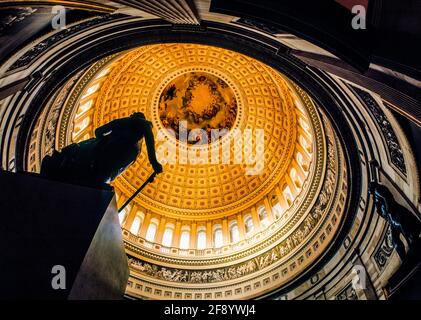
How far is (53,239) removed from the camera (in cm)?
217

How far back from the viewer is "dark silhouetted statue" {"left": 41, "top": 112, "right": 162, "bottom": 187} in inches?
124

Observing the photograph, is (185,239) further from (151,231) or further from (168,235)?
(151,231)

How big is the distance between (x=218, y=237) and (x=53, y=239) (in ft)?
51.0

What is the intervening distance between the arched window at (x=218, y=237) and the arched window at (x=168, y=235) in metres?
2.55

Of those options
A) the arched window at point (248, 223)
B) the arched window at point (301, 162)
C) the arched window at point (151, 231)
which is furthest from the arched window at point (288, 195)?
the arched window at point (151, 231)

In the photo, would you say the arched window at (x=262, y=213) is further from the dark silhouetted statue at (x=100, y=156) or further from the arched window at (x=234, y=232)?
the dark silhouetted statue at (x=100, y=156)

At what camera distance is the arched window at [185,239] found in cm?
1665

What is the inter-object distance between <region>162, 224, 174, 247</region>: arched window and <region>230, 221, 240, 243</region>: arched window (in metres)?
3.53

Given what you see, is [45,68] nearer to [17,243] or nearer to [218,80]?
[17,243]

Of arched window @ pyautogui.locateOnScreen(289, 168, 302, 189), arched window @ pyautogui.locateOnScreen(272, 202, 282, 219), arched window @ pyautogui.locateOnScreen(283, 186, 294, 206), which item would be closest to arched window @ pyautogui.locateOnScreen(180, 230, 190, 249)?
arched window @ pyautogui.locateOnScreen(272, 202, 282, 219)

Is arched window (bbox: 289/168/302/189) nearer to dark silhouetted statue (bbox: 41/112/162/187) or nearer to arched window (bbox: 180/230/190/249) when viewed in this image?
arched window (bbox: 180/230/190/249)

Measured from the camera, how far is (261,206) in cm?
1731

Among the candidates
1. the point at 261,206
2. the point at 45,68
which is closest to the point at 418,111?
the point at 45,68

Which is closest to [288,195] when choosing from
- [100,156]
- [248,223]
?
[248,223]
